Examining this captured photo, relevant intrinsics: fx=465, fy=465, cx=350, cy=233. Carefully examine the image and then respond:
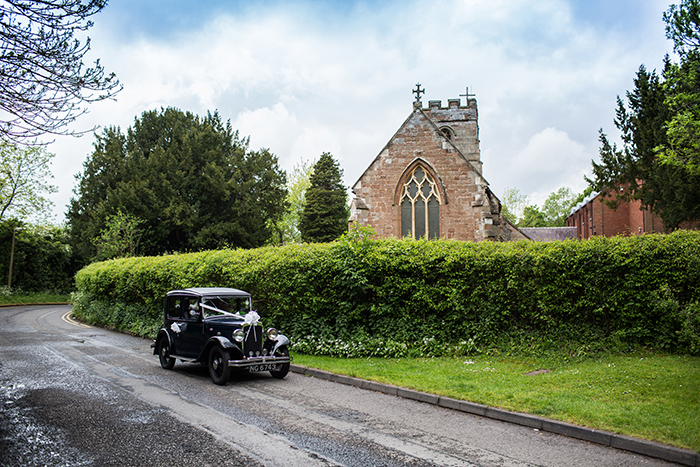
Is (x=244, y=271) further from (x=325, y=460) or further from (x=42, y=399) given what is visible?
(x=325, y=460)

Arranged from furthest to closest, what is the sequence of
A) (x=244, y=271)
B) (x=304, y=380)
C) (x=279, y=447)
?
(x=244, y=271) → (x=304, y=380) → (x=279, y=447)

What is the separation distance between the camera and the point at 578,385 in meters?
7.84

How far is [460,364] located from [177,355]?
615cm

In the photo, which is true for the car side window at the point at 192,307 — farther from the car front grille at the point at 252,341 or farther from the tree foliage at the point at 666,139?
the tree foliage at the point at 666,139

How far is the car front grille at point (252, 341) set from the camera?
903 cm

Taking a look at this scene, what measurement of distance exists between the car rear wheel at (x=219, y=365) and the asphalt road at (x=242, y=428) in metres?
0.20

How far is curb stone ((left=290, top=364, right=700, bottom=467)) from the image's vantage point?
5.10 m

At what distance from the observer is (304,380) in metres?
9.40

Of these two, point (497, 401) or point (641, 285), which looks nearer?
point (497, 401)

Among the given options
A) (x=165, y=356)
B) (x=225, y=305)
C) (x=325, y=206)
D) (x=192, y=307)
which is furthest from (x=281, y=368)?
(x=325, y=206)

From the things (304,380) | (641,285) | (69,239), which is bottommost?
(304,380)

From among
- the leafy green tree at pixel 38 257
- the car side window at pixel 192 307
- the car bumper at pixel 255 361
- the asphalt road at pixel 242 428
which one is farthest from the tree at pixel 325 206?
the asphalt road at pixel 242 428

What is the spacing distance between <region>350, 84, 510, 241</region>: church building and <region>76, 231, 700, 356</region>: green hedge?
355 inches

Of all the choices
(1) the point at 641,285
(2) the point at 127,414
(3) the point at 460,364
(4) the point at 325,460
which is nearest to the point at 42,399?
(2) the point at 127,414
